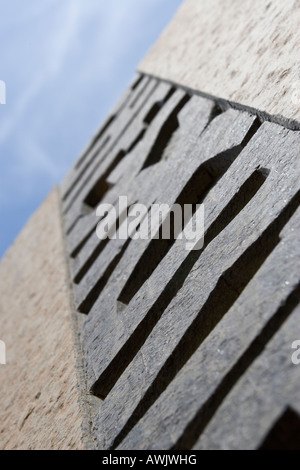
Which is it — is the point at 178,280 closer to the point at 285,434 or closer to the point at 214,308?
the point at 214,308

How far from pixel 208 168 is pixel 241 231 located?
1.93 feet

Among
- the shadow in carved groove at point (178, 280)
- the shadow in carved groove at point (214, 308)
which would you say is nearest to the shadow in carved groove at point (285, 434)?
the shadow in carved groove at point (214, 308)

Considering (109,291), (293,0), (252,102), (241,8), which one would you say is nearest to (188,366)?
(109,291)

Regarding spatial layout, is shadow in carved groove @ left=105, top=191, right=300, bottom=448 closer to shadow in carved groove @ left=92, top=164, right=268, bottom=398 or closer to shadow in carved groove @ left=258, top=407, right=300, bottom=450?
shadow in carved groove @ left=92, top=164, right=268, bottom=398

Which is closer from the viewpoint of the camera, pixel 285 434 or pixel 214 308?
pixel 285 434

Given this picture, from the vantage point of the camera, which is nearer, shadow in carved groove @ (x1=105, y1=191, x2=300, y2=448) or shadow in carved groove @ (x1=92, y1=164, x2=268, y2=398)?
shadow in carved groove @ (x1=105, y1=191, x2=300, y2=448)

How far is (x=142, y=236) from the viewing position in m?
2.03

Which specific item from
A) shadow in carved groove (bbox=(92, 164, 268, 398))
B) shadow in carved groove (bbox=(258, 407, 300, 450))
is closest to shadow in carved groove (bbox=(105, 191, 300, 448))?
shadow in carved groove (bbox=(92, 164, 268, 398))

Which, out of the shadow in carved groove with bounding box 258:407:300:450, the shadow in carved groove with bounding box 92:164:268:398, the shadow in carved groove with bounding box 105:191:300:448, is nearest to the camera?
the shadow in carved groove with bounding box 258:407:300:450

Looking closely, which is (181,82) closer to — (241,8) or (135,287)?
(241,8)

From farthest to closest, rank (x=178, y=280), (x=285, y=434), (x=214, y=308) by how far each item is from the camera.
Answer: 1. (x=178, y=280)
2. (x=214, y=308)
3. (x=285, y=434)

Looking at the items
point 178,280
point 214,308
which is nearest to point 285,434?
point 214,308

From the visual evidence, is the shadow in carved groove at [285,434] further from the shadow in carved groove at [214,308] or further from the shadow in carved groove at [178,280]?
the shadow in carved groove at [178,280]

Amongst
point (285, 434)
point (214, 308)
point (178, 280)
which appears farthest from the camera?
point (178, 280)
